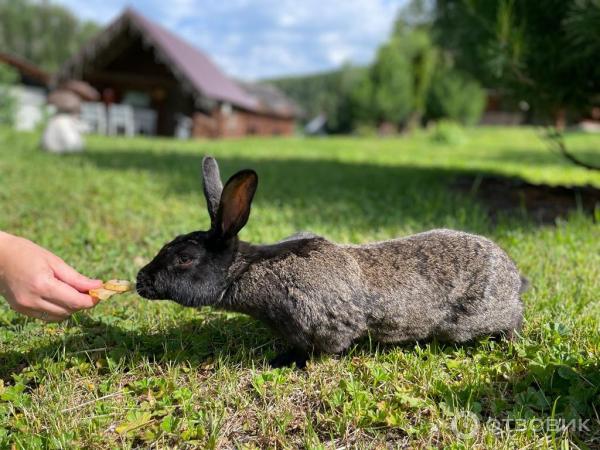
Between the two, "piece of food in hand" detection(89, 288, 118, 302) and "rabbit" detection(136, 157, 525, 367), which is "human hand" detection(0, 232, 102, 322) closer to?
"piece of food in hand" detection(89, 288, 118, 302)

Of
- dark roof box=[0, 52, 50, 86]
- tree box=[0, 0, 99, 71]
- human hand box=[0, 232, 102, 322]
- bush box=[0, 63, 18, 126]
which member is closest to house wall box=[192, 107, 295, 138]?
bush box=[0, 63, 18, 126]

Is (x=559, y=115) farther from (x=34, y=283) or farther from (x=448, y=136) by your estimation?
(x=448, y=136)

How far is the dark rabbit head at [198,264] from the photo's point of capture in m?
2.60

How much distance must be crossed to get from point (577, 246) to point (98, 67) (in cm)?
2380

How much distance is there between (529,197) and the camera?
634 cm

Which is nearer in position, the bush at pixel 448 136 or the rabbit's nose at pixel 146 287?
the rabbit's nose at pixel 146 287

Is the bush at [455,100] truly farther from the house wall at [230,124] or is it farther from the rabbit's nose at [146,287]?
the rabbit's nose at [146,287]

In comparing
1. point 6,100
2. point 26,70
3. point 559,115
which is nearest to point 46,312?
point 559,115

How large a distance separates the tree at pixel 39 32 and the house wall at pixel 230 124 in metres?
38.3

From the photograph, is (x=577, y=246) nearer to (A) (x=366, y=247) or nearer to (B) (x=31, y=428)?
(A) (x=366, y=247)

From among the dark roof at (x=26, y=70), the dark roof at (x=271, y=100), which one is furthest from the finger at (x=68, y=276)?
the dark roof at (x=271, y=100)

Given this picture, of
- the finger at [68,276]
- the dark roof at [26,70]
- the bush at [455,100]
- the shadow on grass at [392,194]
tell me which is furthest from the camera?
the bush at [455,100]

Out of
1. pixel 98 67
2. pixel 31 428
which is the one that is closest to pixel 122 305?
pixel 31 428

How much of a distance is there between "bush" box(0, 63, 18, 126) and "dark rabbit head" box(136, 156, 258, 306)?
63.4 feet
